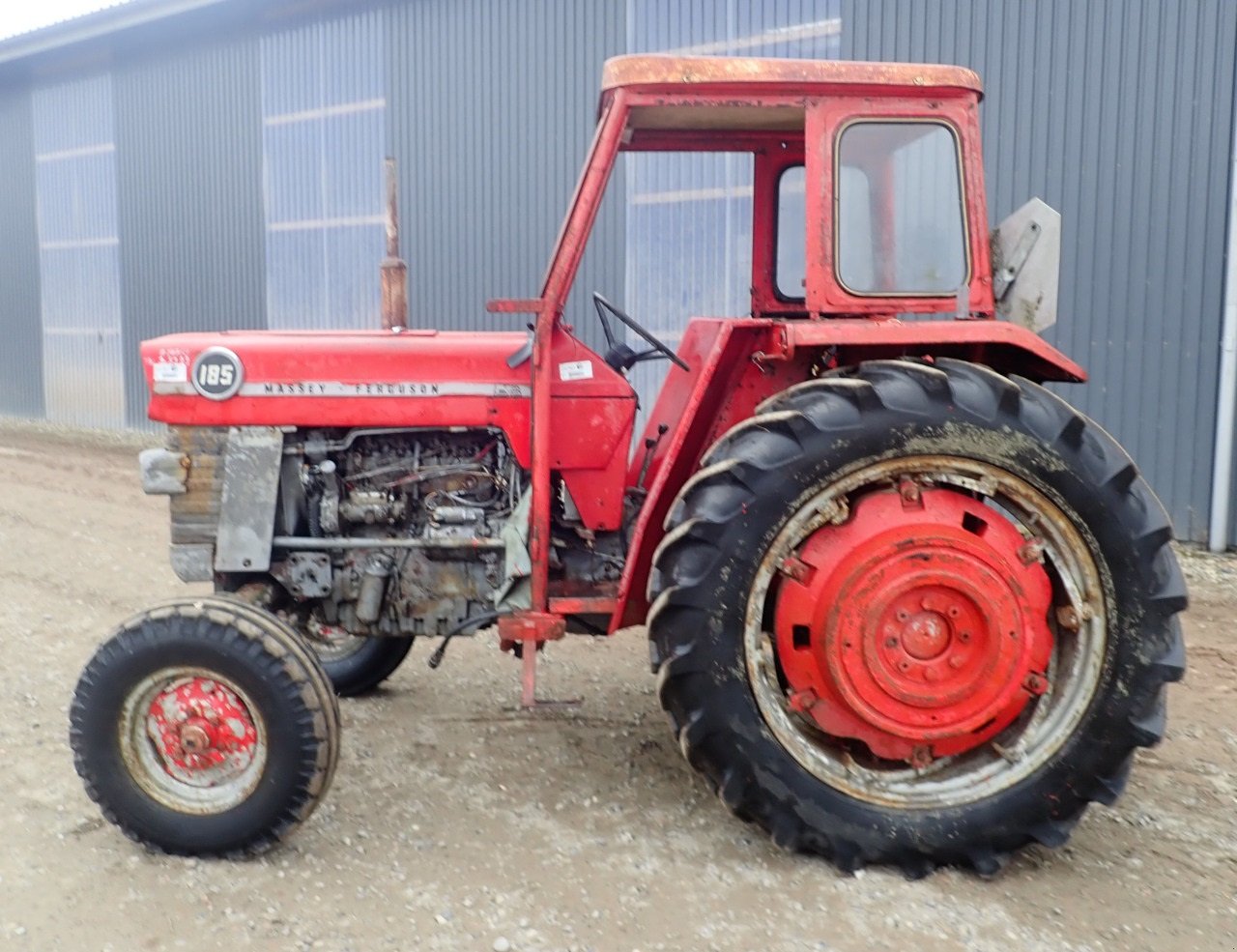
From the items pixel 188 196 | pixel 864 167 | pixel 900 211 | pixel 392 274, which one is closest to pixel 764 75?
pixel 864 167

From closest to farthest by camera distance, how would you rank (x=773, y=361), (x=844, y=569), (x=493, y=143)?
(x=844, y=569)
(x=773, y=361)
(x=493, y=143)

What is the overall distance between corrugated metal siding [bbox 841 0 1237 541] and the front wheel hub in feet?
16.2

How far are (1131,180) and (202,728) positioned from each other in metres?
6.70

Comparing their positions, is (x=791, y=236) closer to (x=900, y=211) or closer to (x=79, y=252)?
(x=900, y=211)

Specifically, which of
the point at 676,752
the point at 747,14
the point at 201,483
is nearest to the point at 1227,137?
the point at 747,14

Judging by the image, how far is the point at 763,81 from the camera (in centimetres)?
315

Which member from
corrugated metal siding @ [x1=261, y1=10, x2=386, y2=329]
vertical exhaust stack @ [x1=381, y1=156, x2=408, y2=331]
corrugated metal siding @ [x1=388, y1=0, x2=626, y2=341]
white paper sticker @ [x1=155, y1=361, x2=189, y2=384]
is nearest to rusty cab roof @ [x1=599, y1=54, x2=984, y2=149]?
vertical exhaust stack @ [x1=381, y1=156, x2=408, y2=331]

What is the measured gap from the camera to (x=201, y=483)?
12.0 feet

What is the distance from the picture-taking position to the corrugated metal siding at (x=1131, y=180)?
282 inches

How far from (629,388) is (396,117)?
9.00m

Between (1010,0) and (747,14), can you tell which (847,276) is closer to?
(1010,0)

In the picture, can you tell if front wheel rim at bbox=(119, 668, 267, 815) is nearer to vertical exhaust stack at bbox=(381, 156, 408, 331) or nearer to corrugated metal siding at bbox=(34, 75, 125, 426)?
vertical exhaust stack at bbox=(381, 156, 408, 331)

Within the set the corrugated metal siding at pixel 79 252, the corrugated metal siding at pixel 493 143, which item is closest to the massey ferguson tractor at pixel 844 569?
the corrugated metal siding at pixel 493 143

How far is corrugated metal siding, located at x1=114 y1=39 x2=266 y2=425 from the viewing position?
13.1 m
